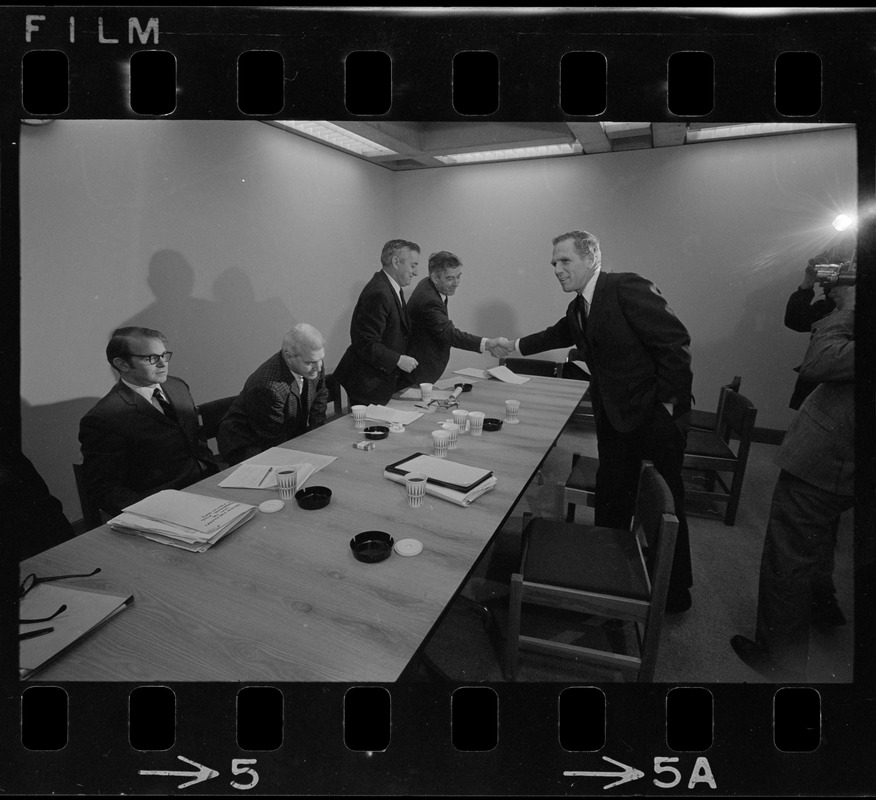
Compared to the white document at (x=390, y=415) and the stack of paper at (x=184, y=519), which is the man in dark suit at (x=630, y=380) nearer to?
the white document at (x=390, y=415)

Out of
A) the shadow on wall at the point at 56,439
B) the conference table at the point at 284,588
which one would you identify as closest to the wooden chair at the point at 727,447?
the conference table at the point at 284,588

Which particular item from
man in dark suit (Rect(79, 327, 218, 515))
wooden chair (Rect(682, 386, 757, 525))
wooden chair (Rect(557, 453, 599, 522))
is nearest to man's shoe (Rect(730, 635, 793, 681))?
wooden chair (Rect(557, 453, 599, 522))

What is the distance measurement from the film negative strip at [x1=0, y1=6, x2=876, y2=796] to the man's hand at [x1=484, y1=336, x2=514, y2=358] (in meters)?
2.43

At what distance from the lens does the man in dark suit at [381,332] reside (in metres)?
3.06

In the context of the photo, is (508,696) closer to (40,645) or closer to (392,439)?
(40,645)

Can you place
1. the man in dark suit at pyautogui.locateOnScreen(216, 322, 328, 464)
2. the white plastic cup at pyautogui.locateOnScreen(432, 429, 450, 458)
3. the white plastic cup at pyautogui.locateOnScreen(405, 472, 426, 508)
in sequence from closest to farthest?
1. the white plastic cup at pyautogui.locateOnScreen(405, 472, 426, 508)
2. the white plastic cup at pyautogui.locateOnScreen(432, 429, 450, 458)
3. the man in dark suit at pyautogui.locateOnScreen(216, 322, 328, 464)

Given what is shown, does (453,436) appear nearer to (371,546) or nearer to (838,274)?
(371,546)

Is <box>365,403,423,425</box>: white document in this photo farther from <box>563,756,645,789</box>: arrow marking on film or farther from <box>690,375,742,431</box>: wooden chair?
<box>690,375,742,431</box>: wooden chair

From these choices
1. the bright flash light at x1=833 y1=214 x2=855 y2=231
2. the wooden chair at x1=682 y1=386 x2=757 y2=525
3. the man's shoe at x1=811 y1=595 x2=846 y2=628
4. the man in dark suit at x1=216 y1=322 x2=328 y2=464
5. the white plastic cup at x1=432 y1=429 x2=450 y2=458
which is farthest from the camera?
the wooden chair at x1=682 y1=386 x2=757 y2=525

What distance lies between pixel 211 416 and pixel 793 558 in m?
2.71

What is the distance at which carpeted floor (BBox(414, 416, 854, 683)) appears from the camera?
70.9 inches

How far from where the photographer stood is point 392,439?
213cm

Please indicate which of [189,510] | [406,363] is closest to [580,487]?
[406,363]

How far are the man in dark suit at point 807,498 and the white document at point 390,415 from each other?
1.60 meters
